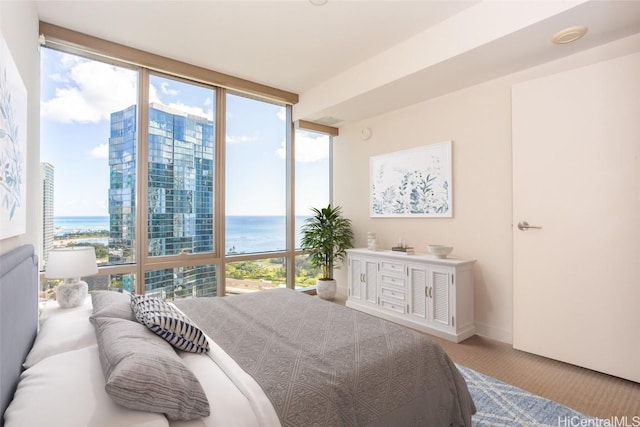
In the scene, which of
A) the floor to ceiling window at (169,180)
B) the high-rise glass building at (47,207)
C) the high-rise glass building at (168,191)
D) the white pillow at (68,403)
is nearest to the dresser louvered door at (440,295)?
the floor to ceiling window at (169,180)

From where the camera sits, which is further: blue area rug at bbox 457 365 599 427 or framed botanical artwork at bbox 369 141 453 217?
framed botanical artwork at bbox 369 141 453 217

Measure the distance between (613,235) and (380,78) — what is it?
2.37 m

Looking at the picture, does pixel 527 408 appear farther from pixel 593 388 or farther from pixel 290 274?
→ pixel 290 274

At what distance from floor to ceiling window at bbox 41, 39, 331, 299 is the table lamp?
32.0 inches

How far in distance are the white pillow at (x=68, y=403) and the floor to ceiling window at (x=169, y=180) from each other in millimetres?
2260

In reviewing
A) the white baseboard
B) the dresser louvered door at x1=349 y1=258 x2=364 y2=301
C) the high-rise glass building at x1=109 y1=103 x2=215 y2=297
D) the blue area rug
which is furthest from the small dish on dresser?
the high-rise glass building at x1=109 y1=103 x2=215 y2=297

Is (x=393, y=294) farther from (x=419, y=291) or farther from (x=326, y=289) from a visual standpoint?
(x=326, y=289)

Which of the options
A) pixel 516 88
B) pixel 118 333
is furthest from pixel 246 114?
pixel 118 333

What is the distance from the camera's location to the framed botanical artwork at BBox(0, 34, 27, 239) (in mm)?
1158

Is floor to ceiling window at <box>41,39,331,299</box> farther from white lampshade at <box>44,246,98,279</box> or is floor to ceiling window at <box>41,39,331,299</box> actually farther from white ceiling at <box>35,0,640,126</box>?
white lampshade at <box>44,246,98,279</box>

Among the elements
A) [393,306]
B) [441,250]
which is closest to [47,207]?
[393,306]

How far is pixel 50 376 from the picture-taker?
41.8 inches

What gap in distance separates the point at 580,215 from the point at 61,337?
3.44m

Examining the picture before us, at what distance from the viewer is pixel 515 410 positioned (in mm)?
1933
